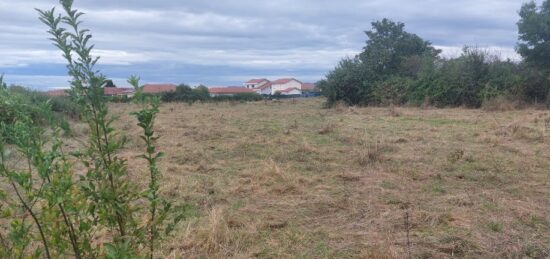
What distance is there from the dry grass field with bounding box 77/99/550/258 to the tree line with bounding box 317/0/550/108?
9469 mm

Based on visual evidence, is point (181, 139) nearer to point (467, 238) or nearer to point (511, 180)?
point (511, 180)

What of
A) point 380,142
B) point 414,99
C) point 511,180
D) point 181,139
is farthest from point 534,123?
point 414,99

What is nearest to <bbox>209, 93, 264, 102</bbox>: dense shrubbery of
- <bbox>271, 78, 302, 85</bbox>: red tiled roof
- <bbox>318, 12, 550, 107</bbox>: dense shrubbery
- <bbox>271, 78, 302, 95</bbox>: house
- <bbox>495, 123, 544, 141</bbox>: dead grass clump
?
<bbox>318, 12, 550, 107</bbox>: dense shrubbery

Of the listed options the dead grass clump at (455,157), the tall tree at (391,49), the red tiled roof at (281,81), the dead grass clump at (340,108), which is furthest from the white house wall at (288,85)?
the dead grass clump at (455,157)

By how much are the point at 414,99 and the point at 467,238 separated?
19.0 meters

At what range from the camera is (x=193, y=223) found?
3.93 metres

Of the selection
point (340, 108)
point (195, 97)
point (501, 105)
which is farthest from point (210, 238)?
point (195, 97)

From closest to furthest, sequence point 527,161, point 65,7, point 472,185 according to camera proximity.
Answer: point 65,7, point 472,185, point 527,161

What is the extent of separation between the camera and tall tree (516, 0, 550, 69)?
1670cm

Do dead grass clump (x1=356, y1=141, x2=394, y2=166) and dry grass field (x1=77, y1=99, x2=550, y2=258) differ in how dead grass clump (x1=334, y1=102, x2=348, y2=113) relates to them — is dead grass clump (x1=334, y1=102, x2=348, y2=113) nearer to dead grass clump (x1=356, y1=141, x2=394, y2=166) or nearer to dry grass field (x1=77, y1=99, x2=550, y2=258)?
dry grass field (x1=77, y1=99, x2=550, y2=258)

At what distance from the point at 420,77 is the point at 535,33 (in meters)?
5.63

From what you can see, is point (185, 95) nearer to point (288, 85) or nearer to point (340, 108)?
point (340, 108)

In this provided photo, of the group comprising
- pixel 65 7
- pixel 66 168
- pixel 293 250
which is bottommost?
pixel 293 250

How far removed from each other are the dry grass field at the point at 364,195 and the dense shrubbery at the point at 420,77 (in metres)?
9.62
